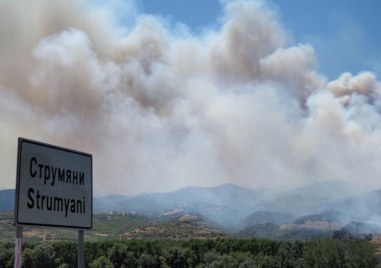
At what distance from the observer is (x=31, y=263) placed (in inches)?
3935

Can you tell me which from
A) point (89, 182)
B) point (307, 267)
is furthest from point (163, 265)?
point (89, 182)

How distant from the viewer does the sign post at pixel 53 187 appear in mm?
5035

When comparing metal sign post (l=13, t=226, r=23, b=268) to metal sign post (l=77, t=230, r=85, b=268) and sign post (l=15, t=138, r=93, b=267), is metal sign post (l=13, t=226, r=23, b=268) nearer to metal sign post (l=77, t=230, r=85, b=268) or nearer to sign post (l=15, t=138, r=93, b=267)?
sign post (l=15, t=138, r=93, b=267)

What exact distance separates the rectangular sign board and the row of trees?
298 feet

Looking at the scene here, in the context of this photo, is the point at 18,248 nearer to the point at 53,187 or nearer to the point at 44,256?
the point at 53,187

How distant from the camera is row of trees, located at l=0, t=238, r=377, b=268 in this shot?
102 metres

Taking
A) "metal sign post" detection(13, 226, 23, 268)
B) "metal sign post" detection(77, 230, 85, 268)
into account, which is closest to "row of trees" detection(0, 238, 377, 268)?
"metal sign post" detection(77, 230, 85, 268)

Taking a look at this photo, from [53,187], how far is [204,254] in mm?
116868

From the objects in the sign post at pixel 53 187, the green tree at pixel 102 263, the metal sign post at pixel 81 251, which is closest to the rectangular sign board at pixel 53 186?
the sign post at pixel 53 187

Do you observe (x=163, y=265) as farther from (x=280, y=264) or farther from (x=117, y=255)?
(x=280, y=264)

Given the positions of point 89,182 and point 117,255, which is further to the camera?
point 117,255

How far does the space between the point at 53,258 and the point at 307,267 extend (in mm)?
52597

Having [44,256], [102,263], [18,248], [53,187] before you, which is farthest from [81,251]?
[44,256]

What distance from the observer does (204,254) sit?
4688 inches
